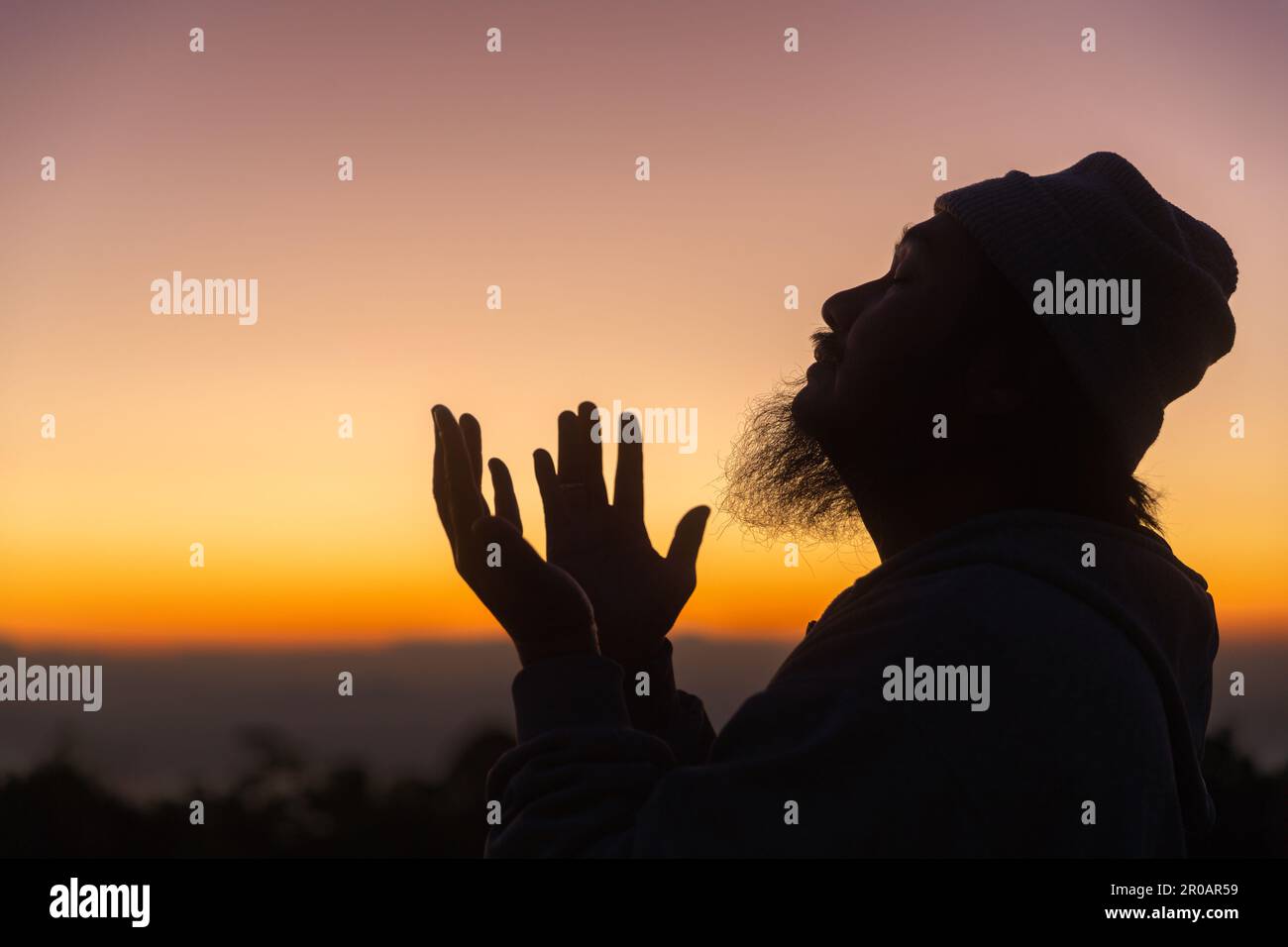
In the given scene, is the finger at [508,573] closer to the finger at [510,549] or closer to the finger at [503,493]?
the finger at [510,549]

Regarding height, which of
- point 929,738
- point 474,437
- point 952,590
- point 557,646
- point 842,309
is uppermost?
point 842,309

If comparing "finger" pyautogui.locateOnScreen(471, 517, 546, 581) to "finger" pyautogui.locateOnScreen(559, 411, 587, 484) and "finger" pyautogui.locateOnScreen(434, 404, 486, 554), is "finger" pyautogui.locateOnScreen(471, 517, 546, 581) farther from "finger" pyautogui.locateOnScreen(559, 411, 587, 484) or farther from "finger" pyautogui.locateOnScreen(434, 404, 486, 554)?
"finger" pyautogui.locateOnScreen(559, 411, 587, 484)

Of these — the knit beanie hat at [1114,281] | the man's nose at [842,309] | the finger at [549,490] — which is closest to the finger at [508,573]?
the finger at [549,490]

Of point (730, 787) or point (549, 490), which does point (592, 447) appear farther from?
point (730, 787)

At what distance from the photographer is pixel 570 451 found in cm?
241

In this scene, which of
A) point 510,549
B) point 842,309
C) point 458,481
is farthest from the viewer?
point 842,309

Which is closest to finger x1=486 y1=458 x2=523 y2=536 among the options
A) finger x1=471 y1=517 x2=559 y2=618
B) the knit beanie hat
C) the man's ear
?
finger x1=471 y1=517 x2=559 y2=618

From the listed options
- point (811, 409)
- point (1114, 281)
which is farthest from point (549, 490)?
point (1114, 281)

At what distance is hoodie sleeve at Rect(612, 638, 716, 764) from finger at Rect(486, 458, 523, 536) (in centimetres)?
63

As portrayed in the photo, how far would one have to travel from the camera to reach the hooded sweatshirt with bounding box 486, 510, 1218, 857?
1.72m

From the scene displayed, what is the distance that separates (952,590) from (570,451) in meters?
0.89
